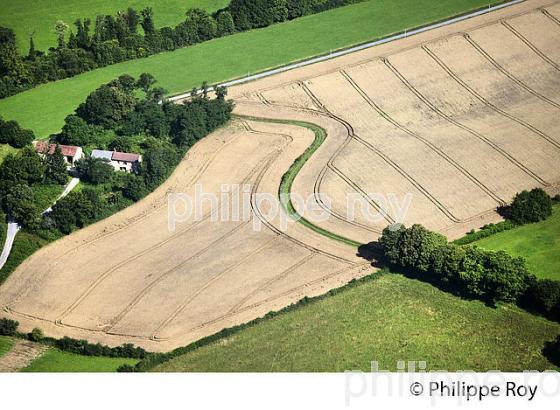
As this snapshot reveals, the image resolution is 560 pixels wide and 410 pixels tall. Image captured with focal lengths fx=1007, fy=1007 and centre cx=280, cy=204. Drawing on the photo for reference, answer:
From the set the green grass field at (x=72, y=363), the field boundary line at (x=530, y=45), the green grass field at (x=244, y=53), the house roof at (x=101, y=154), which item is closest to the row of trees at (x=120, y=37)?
the green grass field at (x=244, y=53)

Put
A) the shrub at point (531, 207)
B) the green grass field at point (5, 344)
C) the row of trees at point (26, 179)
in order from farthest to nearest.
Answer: the row of trees at point (26, 179) < the shrub at point (531, 207) < the green grass field at point (5, 344)

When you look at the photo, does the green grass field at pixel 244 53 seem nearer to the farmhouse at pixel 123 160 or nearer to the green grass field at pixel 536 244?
the farmhouse at pixel 123 160

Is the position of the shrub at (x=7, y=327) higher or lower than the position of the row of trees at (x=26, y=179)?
lower

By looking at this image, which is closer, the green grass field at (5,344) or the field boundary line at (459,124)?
the green grass field at (5,344)

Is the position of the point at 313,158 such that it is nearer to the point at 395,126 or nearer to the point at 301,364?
the point at 395,126

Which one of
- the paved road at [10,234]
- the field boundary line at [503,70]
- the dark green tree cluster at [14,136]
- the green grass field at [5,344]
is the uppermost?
the field boundary line at [503,70]

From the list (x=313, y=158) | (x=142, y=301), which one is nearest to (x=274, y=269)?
(x=142, y=301)

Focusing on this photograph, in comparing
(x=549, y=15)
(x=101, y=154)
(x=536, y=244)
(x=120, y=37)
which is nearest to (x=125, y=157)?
(x=101, y=154)

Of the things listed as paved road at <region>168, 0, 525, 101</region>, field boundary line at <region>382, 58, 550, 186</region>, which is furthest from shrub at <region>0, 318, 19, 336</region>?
field boundary line at <region>382, 58, 550, 186</region>
